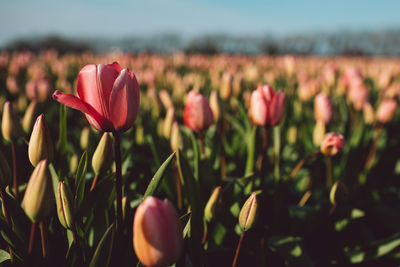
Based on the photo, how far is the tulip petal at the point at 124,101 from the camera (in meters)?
0.61

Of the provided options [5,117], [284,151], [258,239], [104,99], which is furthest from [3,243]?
[284,151]

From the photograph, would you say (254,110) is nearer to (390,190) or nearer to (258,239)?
(258,239)

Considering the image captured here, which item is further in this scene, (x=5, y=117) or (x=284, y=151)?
(x=284, y=151)

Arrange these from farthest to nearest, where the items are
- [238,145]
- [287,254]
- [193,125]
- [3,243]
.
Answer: [238,145], [193,125], [287,254], [3,243]

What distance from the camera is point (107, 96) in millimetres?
633

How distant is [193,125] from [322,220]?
0.52 meters

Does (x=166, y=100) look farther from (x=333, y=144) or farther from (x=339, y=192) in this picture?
(x=339, y=192)

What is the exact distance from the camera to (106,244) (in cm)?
65

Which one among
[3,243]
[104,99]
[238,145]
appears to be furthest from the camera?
[238,145]

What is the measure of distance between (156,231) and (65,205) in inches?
9.3

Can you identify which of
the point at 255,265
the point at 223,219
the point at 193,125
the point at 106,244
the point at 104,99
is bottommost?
the point at 255,265

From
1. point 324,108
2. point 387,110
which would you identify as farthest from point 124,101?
point 387,110

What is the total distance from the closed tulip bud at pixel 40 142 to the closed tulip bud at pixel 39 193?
0.54 ft

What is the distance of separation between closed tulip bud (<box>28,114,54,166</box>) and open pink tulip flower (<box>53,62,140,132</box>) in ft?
0.36
